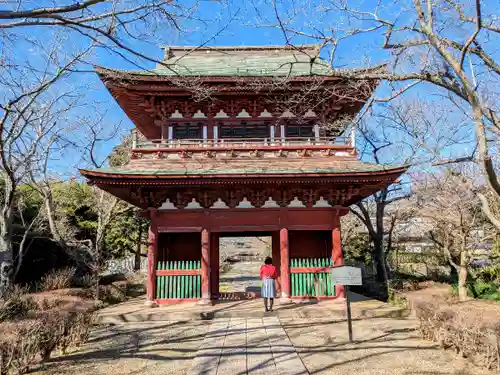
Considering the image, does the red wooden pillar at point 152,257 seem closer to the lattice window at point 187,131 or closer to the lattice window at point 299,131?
the lattice window at point 187,131

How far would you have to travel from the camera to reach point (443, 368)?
6.29m

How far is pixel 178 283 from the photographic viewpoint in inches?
475

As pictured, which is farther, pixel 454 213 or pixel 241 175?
pixel 454 213

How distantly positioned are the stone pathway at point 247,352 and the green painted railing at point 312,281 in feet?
8.78

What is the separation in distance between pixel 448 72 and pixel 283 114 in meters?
8.05

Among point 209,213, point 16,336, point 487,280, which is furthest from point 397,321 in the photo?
point 487,280

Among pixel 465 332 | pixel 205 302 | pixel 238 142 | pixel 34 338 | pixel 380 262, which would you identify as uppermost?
pixel 238 142

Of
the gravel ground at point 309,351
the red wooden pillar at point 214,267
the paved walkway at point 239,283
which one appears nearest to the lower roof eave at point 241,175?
the red wooden pillar at point 214,267

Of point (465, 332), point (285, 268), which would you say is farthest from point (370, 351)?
point (285, 268)

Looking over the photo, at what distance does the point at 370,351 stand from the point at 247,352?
101 inches

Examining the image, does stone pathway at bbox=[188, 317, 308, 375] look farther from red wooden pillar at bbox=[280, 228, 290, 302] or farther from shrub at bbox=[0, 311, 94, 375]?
shrub at bbox=[0, 311, 94, 375]

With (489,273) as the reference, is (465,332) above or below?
above

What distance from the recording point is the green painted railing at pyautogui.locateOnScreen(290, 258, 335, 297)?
12078mm

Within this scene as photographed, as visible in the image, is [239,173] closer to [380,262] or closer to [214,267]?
[214,267]
